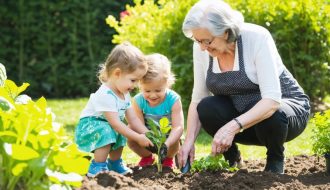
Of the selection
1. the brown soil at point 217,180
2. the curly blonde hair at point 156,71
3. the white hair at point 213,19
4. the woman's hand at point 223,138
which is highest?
the white hair at point 213,19

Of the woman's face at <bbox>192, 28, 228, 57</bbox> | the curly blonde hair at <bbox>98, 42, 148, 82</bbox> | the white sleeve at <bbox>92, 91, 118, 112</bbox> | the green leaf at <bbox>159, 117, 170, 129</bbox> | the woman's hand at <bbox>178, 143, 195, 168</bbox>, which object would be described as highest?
the woman's face at <bbox>192, 28, 228, 57</bbox>

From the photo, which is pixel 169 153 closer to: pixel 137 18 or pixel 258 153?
pixel 258 153

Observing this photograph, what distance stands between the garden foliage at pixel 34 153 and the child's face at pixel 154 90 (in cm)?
163

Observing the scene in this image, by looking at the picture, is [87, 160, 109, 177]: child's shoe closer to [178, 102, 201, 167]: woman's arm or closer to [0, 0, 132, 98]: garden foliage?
[178, 102, 201, 167]: woman's arm

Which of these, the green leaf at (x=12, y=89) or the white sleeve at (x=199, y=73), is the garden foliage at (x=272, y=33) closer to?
the white sleeve at (x=199, y=73)

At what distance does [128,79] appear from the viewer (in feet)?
13.5

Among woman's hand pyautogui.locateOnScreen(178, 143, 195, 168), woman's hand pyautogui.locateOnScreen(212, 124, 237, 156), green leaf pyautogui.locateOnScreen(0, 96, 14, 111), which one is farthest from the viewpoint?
woman's hand pyautogui.locateOnScreen(178, 143, 195, 168)

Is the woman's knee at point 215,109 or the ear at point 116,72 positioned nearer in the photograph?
the ear at point 116,72

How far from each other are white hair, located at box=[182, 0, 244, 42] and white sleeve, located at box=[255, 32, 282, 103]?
0.66 ft

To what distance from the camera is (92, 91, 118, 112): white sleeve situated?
13.6 ft

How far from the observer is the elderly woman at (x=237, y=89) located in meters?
3.84

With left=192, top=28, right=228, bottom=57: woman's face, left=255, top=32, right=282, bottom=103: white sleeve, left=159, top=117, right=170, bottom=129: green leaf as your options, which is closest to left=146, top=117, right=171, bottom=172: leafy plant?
left=159, top=117, right=170, bottom=129: green leaf

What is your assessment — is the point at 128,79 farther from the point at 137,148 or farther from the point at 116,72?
the point at 137,148

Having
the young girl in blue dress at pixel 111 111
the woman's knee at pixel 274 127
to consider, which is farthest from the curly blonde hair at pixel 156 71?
the woman's knee at pixel 274 127
